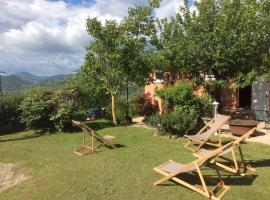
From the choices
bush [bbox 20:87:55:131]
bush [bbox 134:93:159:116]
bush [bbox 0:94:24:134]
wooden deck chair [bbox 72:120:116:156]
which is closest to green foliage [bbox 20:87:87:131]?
bush [bbox 20:87:55:131]

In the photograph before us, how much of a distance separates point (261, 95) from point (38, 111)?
40.9 feet

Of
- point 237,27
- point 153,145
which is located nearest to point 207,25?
point 237,27

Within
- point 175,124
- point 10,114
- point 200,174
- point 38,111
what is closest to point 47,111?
point 38,111

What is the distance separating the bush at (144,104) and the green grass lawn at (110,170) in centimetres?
752

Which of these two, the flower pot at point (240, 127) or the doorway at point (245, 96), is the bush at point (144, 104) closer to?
the doorway at point (245, 96)

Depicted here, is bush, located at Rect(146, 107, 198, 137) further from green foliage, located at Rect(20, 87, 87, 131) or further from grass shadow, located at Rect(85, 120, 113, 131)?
green foliage, located at Rect(20, 87, 87, 131)

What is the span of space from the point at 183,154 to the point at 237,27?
7538 millimetres

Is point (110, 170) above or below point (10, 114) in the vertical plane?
below

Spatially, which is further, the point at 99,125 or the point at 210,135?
the point at 99,125

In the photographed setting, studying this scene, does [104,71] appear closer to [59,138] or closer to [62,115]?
[62,115]

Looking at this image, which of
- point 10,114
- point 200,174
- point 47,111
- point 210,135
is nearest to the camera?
point 200,174

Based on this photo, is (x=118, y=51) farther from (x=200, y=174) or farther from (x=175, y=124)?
(x=200, y=174)

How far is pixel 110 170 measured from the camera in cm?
846

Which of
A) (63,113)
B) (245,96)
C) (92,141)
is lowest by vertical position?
(92,141)
